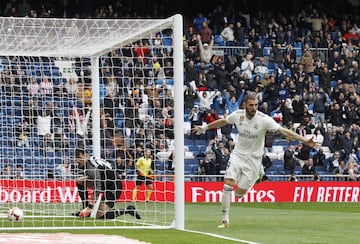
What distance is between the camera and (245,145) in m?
18.3

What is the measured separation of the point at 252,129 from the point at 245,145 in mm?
411

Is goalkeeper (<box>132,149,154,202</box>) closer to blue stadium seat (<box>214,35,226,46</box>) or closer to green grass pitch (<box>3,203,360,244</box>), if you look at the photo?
green grass pitch (<box>3,203,360,244</box>)

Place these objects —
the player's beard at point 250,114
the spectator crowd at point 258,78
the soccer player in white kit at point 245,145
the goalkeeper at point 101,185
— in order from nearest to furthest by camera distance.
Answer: the player's beard at point 250,114
the soccer player in white kit at point 245,145
the goalkeeper at point 101,185
the spectator crowd at point 258,78

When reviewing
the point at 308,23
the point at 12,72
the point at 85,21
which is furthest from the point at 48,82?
the point at 308,23

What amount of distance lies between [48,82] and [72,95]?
6.27ft

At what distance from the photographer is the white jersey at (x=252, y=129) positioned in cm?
1795

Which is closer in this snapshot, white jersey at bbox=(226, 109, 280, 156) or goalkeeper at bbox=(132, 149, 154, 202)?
white jersey at bbox=(226, 109, 280, 156)

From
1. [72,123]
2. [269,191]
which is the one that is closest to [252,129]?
[72,123]

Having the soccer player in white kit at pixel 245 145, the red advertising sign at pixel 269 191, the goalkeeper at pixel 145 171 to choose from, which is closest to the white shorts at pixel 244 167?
the soccer player in white kit at pixel 245 145

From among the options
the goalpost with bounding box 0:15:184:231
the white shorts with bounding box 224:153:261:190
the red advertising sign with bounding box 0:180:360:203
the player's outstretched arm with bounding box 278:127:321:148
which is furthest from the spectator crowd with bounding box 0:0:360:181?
the player's outstretched arm with bounding box 278:127:321:148

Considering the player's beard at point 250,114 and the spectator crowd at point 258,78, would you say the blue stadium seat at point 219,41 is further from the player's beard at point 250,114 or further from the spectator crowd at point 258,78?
the player's beard at point 250,114

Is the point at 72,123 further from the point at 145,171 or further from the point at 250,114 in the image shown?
the point at 250,114

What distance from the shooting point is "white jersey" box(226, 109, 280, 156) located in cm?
1795

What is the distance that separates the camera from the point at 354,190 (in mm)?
33094
